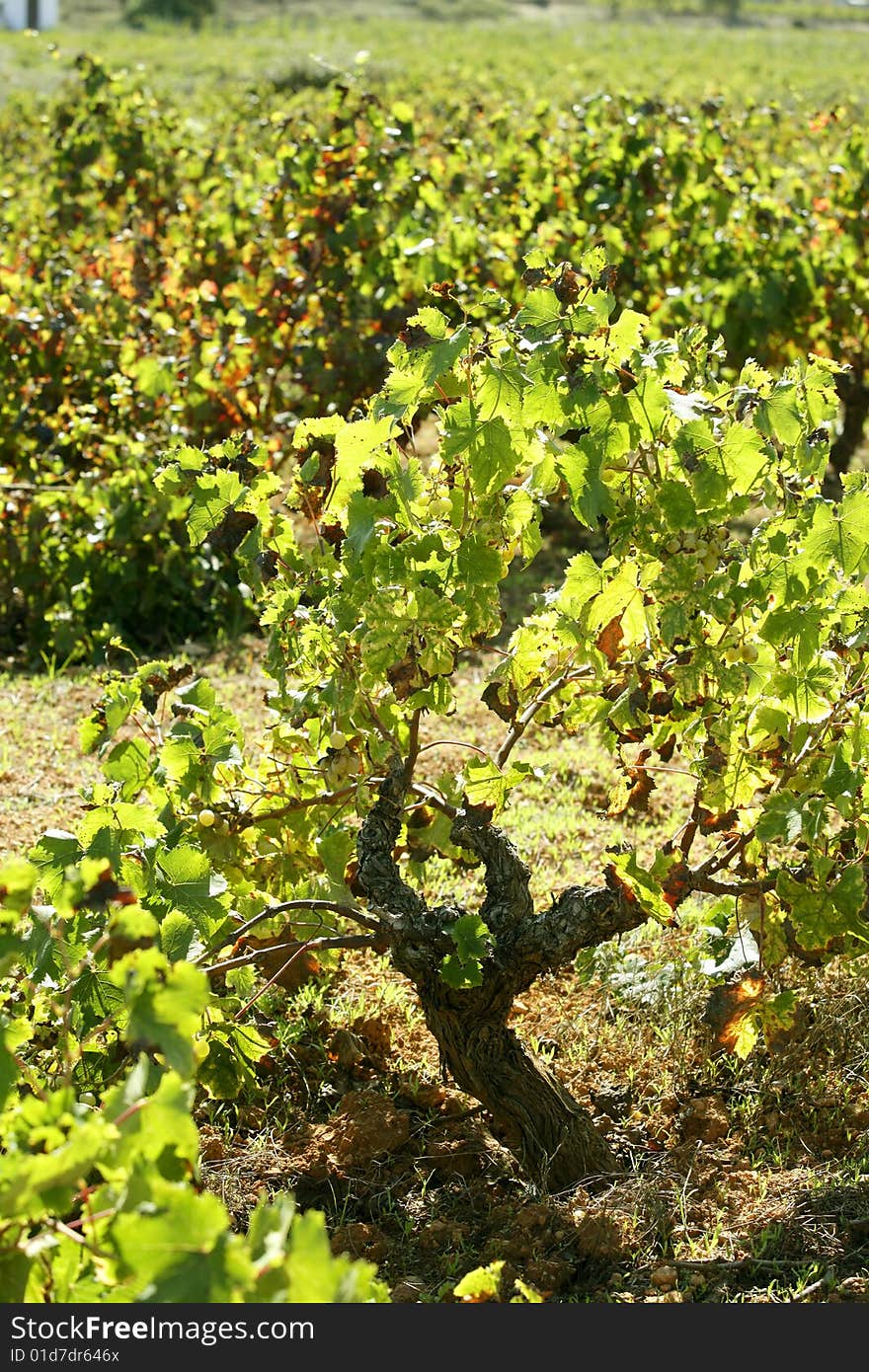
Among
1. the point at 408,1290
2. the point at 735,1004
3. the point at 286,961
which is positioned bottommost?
the point at 408,1290

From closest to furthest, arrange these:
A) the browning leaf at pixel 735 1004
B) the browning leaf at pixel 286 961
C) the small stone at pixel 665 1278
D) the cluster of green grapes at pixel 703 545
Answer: the cluster of green grapes at pixel 703 545, the small stone at pixel 665 1278, the browning leaf at pixel 735 1004, the browning leaf at pixel 286 961

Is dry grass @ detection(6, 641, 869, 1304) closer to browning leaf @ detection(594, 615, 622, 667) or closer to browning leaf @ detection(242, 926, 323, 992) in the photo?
browning leaf @ detection(242, 926, 323, 992)

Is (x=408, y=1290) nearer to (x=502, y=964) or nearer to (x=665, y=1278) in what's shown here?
(x=665, y=1278)

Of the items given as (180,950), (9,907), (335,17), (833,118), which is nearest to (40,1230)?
(9,907)

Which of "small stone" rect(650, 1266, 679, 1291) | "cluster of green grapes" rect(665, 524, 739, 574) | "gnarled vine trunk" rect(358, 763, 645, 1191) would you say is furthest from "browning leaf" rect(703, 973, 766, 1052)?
"cluster of green grapes" rect(665, 524, 739, 574)

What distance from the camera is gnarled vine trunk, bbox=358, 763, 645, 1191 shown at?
2498 mm

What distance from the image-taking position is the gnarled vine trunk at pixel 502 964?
98.3 inches

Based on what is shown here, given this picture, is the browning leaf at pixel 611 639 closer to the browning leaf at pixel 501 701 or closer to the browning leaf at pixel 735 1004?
the browning leaf at pixel 501 701

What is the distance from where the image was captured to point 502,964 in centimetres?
256

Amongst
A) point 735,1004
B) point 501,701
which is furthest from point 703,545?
point 735,1004

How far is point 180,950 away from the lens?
2170 millimetres

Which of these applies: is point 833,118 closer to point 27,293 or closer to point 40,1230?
point 27,293

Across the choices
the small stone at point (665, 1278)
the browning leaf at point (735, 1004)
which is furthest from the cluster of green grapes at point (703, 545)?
the small stone at point (665, 1278)

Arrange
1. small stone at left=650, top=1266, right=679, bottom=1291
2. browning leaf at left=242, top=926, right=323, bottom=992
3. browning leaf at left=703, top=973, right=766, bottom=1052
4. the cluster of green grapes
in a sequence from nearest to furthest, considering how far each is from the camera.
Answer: the cluster of green grapes
small stone at left=650, top=1266, right=679, bottom=1291
browning leaf at left=703, top=973, right=766, bottom=1052
browning leaf at left=242, top=926, right=323, bottom=992
